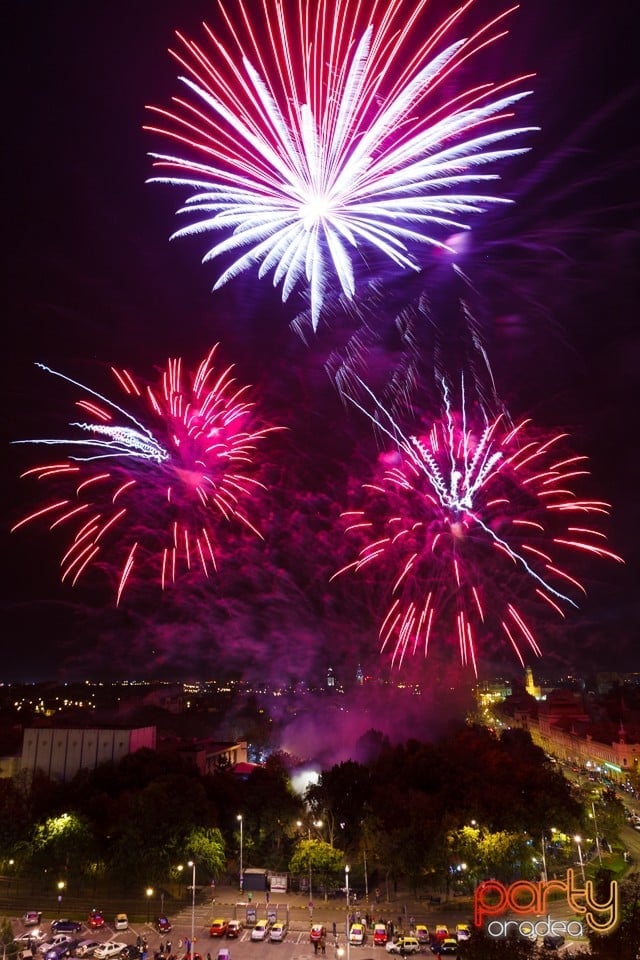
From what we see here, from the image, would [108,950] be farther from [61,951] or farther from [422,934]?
[422,934]

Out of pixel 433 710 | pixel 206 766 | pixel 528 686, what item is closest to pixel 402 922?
pixel 206 766

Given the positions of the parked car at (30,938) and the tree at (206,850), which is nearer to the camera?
the parked car at (30,938)

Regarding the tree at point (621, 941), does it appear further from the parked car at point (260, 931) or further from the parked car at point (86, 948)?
the parked car at point (86, 948)

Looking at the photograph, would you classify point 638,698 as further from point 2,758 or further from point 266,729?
point 2,758

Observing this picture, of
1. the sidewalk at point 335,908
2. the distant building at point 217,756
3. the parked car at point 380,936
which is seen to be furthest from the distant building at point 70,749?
the parked car at point 380,936

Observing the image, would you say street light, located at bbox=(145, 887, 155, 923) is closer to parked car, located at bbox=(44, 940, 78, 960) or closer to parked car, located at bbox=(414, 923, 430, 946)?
parked car, located at bbox=(44, 940, 78, 960)

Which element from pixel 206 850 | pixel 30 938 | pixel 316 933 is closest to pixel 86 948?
pixel 30 938
